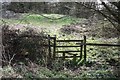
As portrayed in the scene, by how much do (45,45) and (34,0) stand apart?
1.96 metres

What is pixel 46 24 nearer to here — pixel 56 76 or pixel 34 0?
pixel 34 0

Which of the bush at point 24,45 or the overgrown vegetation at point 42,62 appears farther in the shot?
the bush at point 24,45

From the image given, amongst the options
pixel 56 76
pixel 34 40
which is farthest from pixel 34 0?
pixel 56 76

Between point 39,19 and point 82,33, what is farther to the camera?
point 39,19

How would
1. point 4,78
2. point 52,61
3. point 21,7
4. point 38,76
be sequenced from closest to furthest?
point 4,78, point 38,76, point 52,61, point 21,7

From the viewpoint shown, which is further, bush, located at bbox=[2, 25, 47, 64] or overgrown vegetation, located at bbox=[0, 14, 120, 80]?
bush, located at bbox=[2, 25, 47, 64]

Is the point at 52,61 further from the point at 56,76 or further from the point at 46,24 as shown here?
Result: the point at 46,24

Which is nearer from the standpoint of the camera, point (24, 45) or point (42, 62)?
point (42, 62)

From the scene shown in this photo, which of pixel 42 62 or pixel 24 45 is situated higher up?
pixel 24 45

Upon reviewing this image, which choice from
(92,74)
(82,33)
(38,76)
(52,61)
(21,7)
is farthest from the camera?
(82,33)

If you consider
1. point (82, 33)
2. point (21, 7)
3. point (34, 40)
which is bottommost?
point (82, 33)

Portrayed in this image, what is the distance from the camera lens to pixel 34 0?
899 centimetres

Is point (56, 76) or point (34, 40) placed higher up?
point (34, 40)

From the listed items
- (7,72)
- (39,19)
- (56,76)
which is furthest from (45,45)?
(39,19)
